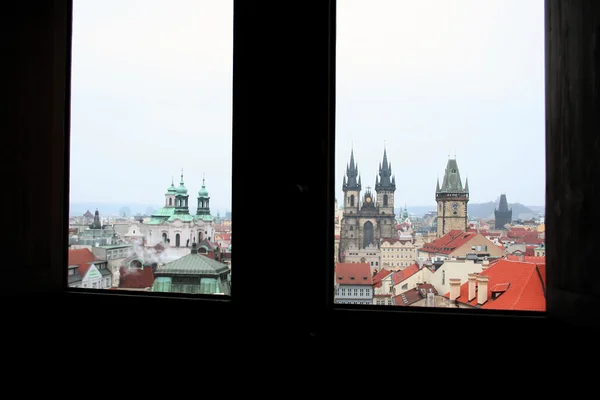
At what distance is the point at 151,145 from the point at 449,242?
39.4 inches

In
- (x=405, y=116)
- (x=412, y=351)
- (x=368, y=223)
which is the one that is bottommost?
(x=412, y=351)

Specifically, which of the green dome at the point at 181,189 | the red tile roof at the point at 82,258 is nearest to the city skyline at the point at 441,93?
the green dome at the point at 181,189

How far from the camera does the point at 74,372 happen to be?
1192 millimetres

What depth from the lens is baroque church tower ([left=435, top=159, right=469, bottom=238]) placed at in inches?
43.5

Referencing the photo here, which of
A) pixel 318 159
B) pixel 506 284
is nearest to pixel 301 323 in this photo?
pixel 318 159

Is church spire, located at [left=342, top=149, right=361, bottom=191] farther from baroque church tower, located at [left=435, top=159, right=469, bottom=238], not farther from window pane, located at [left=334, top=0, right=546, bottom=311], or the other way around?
baroque church tower, located at [left=435, top=159, right=469, bottom=238]

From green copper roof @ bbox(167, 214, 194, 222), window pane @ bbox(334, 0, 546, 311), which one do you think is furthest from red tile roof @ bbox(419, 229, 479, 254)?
green copper roof @ bbox(167, 214, 194, 222)

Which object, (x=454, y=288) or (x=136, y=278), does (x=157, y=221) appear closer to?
(x=136, y=278)

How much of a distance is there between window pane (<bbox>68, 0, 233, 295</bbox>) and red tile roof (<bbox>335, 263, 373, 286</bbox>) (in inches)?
13.2
